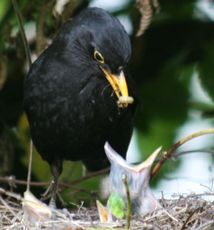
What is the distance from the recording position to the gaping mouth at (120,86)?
242 inches

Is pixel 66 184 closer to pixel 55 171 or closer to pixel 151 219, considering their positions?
pixel 55 171

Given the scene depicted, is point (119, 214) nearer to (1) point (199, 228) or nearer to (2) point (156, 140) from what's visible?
(1) point (199, 228)

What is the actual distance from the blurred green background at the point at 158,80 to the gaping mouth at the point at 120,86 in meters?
1.14

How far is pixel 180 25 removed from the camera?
7562 millimetres

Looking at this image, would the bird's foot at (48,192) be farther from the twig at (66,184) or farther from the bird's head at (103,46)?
the bird's head at (103,46)

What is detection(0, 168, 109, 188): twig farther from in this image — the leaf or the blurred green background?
the leaf

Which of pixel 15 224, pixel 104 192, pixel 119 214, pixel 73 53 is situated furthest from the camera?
pixel 104 192

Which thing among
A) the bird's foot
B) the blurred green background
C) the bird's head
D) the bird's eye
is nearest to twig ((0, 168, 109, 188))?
the bird's foot

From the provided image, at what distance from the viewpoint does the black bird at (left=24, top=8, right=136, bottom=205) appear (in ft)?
21.0

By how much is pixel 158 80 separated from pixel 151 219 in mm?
1873

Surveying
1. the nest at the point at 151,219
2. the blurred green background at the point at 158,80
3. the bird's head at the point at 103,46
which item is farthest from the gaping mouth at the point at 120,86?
the blurred green background at the point at 158,80

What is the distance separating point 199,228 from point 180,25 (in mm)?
2226

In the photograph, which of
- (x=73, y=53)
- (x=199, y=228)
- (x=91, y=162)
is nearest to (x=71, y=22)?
(x=73, y=53)

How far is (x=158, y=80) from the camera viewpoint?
7.58 meters
